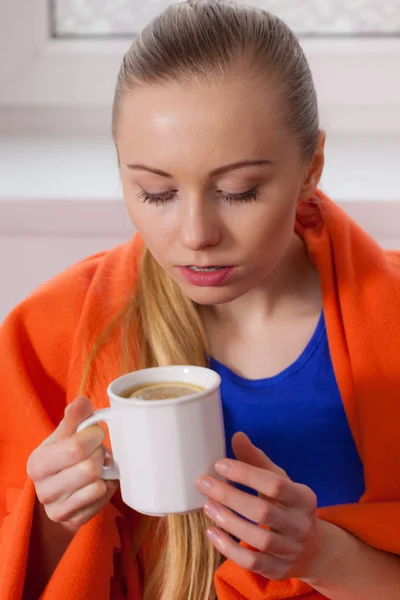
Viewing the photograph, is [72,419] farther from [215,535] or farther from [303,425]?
[303,425]

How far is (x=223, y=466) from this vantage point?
0.72m

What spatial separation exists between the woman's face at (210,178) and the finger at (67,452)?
20 centimetres

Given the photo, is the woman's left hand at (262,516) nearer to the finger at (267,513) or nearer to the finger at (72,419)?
the finger at (267,513)

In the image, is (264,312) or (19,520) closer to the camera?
(19,520)

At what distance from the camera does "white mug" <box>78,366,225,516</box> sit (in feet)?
2.24

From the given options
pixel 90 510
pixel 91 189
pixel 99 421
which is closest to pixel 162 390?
pixel 99 421

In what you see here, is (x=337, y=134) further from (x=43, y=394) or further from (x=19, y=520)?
(x=19, y=520)

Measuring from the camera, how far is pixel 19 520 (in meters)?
0.94

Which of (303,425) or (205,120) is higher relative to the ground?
(205,120)

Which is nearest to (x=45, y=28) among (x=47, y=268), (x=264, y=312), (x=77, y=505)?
(x=47, y=268)

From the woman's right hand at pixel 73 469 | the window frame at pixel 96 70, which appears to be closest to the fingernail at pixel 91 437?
the woman's right hand at pixel 73 469

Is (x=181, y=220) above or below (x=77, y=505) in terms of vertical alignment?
above

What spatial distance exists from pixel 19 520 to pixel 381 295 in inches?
19.9

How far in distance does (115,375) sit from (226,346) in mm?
145
